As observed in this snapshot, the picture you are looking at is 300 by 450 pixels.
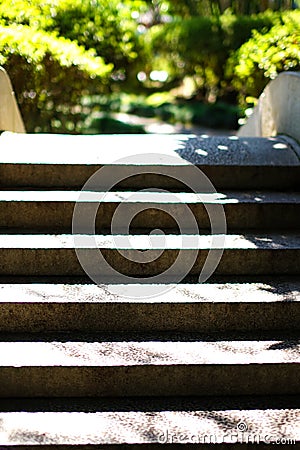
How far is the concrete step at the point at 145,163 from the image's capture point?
4.38 m

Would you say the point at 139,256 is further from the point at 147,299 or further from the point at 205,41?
the point at 205,41

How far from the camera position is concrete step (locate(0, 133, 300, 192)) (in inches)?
173

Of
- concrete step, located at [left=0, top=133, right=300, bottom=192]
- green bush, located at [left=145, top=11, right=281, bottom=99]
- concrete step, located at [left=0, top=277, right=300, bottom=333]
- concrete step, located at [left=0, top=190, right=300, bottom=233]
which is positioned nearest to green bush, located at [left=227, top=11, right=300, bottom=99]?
concrete step, located at [left=0, top=133, right=300, bottom=192]

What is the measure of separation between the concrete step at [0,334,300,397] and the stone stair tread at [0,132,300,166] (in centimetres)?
157

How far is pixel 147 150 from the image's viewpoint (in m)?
4.79

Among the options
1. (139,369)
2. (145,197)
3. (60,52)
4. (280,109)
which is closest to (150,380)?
(139,369)

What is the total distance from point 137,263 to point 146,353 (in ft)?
2.22

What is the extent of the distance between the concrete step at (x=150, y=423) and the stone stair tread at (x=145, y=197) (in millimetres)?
1408

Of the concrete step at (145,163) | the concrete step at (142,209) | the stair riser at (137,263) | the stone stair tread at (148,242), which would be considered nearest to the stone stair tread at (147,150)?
the concrete step at (145,163)

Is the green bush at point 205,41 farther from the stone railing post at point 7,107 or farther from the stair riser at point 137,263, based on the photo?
the stair riser at point 137,263

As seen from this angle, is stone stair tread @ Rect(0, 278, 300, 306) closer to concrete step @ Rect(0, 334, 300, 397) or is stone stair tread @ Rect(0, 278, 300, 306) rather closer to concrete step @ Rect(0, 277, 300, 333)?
concrete step @ Rect(0, 277, 300, 333)

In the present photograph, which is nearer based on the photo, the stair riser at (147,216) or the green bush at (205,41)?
the stair riser at (147,216)

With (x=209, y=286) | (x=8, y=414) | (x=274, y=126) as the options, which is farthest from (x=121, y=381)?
(x=274, y=126)

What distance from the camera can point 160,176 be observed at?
445 cm
